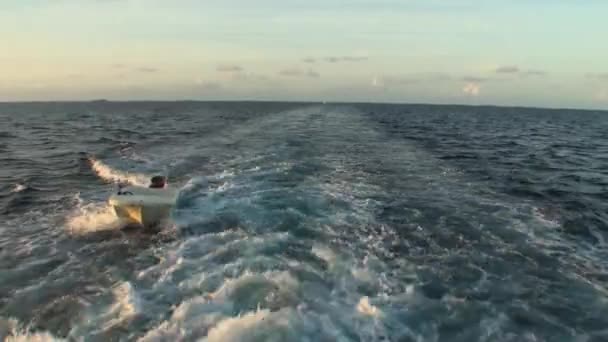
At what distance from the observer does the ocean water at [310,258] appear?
8.98m

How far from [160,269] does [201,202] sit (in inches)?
251

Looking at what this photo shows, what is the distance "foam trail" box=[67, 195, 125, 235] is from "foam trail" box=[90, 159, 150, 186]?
15.4ft

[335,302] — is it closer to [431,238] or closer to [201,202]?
[431,238]

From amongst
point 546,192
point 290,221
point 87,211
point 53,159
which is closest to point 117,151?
point 53,159

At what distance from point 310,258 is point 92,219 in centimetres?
776

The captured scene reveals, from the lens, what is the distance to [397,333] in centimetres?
875

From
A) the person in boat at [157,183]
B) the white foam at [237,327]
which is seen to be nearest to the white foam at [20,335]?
the white foam at [237,327]

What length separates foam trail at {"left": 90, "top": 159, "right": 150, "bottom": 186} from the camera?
2202cm

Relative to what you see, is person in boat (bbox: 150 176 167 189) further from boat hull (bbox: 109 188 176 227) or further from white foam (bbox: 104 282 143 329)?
white foam (bbox: 104 282 143 329)

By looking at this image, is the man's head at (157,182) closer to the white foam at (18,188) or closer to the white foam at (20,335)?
the white foam at (18,188)

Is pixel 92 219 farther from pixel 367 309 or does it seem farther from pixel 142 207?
pixel 367 309

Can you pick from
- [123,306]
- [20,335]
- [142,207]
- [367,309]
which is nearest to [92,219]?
[142,207]

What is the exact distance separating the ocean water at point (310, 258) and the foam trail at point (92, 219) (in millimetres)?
99

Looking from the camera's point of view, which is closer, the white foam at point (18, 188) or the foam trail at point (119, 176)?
the white foam at point (18, 188)
